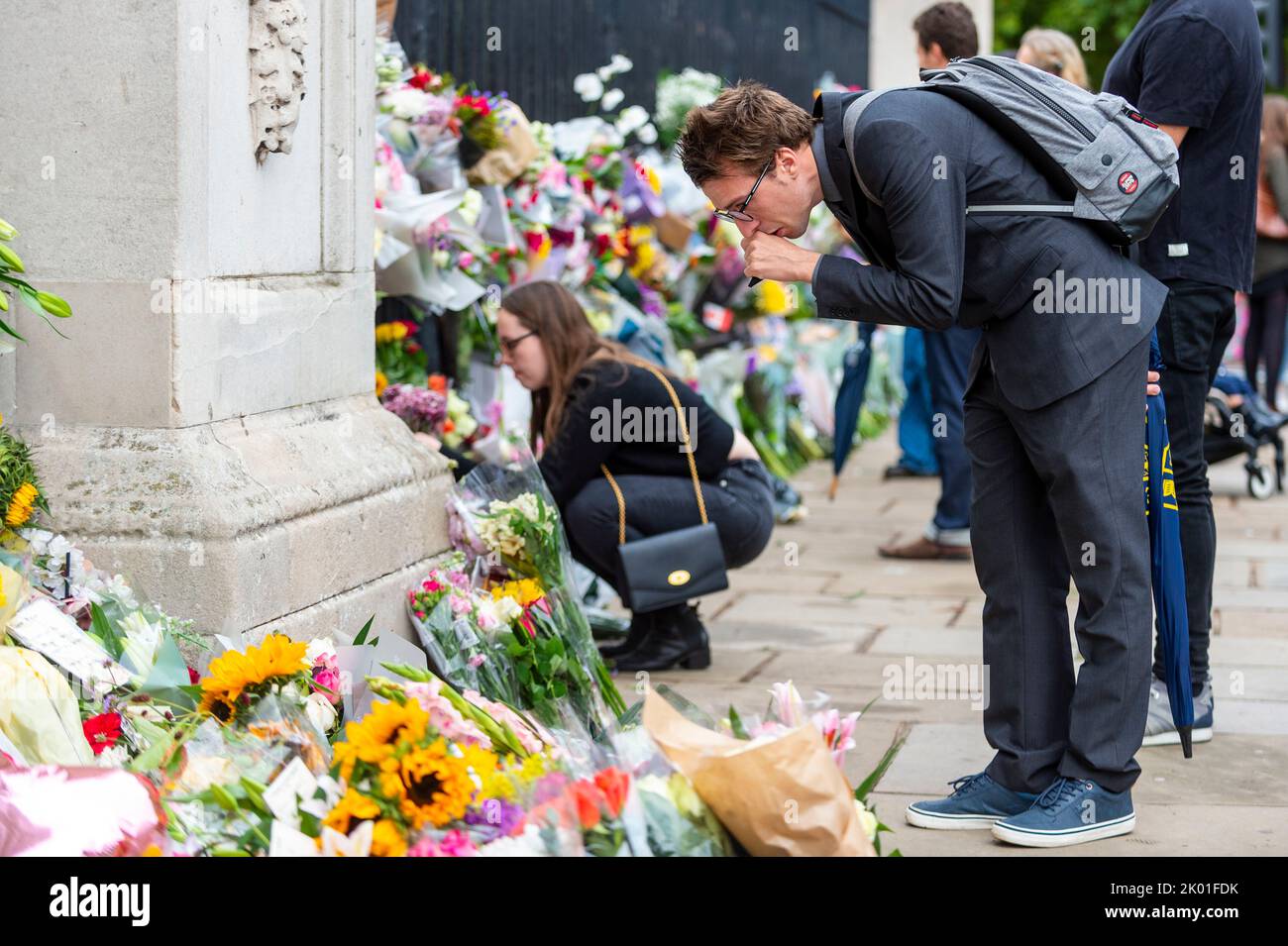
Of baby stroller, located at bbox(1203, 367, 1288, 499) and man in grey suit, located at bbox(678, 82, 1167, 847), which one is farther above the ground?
man in grey suit, located at bbox(678, 82, 1167, 847)

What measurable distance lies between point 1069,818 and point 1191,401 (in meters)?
1.26

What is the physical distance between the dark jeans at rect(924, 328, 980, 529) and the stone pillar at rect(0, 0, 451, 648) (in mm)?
3565

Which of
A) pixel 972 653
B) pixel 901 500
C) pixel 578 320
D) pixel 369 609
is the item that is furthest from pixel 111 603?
pixel 901 500

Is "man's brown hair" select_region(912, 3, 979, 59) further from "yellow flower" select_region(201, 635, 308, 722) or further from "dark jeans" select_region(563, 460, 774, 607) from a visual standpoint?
"yellow flower" select_region(201, 635, 308, 722)

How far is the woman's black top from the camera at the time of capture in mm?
5012

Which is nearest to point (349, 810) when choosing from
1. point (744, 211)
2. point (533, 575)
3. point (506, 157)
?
point (744, 211)

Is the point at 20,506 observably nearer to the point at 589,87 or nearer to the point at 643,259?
the point at 643,259

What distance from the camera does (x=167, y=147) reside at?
3623 millimetres

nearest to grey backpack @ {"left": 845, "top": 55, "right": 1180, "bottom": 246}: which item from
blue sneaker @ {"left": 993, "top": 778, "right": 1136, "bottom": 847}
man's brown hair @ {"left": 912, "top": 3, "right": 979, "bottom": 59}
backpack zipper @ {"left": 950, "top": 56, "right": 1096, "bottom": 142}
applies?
backpack zipper @ {"left": 950, "top": 56, "right": 1096, "bottom": 142}

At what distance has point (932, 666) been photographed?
5.16m

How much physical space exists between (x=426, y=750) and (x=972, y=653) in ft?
10.3

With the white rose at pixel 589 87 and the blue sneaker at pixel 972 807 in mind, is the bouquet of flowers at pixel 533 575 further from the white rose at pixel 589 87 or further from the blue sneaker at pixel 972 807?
the white rose at pixel 589 87

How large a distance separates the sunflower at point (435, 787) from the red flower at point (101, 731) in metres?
0.85
